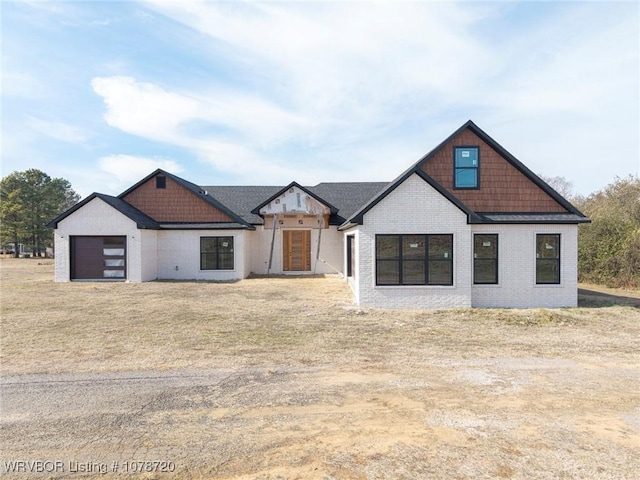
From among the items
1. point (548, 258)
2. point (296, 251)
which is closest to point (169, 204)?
point (296, 251)

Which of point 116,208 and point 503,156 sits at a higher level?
point 503,156

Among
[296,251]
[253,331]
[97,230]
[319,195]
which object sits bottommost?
[253,331]

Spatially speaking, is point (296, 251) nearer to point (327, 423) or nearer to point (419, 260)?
point (419, 260)

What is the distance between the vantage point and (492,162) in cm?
1360

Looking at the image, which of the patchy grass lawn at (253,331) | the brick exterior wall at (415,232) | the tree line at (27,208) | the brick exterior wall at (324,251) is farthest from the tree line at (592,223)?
the brick exterior wall at (324,251)

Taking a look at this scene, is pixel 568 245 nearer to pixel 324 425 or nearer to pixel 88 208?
pixel 324 425

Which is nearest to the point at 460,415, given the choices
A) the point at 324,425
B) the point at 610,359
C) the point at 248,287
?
the point at 324,425

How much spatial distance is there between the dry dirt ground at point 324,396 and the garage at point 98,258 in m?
A: 9.02

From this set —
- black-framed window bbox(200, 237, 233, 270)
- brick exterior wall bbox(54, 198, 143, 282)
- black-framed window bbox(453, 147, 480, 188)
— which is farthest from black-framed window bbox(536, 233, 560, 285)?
brick exterior wall bbox(54, 198, 143, 282)

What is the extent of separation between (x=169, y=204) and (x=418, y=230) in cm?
1447

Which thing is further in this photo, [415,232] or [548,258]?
[548,258]

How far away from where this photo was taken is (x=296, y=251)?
75.6ft

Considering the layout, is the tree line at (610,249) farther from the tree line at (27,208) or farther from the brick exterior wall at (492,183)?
the tree line at (27,208)

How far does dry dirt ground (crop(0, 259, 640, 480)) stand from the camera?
3.86 metres
